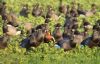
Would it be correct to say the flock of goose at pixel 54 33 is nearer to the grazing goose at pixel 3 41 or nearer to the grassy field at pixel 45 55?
the grazing goose at pixel 3 41

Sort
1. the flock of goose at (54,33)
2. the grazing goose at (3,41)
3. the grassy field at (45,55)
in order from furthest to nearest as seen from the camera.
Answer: the flock of goose at (54,33) < the grazing goose at (3,41) < the grassy field at (45,55)

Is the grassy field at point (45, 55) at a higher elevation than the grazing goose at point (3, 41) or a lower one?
lower

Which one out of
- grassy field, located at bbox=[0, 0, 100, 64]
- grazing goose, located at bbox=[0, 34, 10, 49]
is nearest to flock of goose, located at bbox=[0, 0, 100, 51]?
grazing goose, located at bbox=[0, 34, 10, 49]

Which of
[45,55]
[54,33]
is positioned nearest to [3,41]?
[45,55]

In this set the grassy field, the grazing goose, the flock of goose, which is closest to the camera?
the grassy field

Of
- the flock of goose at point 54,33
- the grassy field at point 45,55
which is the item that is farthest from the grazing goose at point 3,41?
the grassy field at point 45,55

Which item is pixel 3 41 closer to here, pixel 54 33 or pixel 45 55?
pixel 45 55

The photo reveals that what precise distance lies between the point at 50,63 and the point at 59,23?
3.98 meters

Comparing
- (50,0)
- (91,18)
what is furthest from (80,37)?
(50,0)

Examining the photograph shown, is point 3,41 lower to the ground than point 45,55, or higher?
higher

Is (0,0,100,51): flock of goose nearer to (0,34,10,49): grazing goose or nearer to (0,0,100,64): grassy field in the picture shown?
(0,34,10,49): grazing goose

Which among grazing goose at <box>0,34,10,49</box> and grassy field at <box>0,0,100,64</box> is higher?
grazing goose at <box>0,34,10,49</box>

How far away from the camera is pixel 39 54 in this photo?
1418 cm

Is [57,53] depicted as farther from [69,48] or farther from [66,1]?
[66,1]
